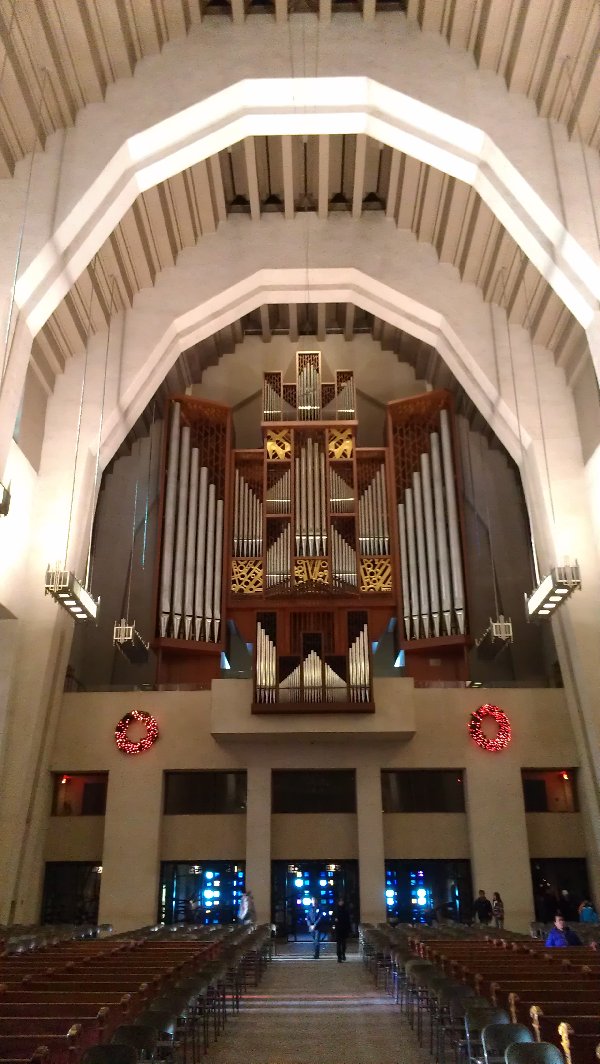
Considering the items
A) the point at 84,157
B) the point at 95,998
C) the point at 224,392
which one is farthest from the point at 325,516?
the point at 95,998

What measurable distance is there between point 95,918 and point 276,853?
3.50m

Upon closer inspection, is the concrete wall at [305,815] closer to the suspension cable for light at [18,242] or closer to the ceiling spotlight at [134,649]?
the ceiling spotlight at [134,649]

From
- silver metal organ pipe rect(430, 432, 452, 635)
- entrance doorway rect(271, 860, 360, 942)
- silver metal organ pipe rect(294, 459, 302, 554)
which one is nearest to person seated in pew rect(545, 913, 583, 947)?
entrance doorway rect(271, 860, 360, 942)

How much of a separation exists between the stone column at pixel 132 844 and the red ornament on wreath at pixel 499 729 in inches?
238

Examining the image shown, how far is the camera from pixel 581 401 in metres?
14.3

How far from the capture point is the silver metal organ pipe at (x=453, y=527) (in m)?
16.6

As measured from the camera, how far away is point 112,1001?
4.99 metres

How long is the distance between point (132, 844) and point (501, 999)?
1144cm

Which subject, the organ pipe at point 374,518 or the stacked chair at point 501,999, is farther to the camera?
the organ pipe at point 374,518

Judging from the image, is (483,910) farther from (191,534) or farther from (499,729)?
(191,534)

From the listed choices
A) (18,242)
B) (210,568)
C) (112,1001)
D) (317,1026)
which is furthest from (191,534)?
(112,1001)

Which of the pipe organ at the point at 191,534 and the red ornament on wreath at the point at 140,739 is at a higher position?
the pipe organ at the point at 191,534

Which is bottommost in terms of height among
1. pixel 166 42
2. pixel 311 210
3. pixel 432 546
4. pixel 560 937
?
pixel 560 937

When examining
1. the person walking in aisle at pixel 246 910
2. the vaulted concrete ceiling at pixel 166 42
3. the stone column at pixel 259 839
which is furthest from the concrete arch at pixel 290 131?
the stone column at pixel 259 839
